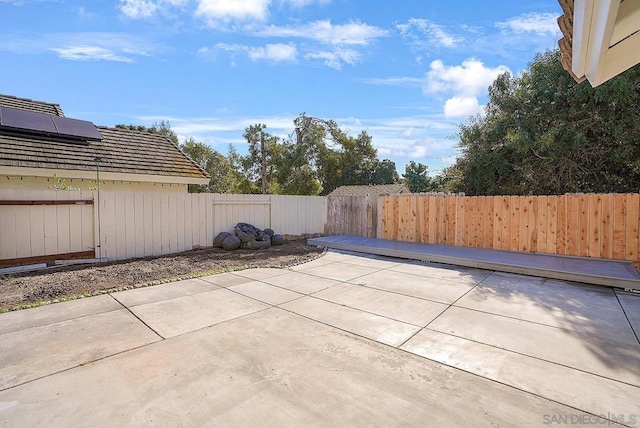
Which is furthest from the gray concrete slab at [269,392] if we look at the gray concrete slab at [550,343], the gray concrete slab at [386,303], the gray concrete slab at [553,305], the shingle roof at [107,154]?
the shingle roof at [107,154]

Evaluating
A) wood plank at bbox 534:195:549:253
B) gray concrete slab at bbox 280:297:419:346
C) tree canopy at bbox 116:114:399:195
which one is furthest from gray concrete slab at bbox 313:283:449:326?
tree canopy at bbox 116:114:399:195

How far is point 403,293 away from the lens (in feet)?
16.4

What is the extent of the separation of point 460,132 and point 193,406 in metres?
12.8

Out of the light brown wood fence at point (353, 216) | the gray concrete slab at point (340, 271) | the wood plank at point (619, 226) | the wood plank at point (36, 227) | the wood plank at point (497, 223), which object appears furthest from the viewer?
the light brown wood fence at point (353, 216)

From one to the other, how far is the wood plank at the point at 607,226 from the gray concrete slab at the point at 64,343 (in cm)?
865

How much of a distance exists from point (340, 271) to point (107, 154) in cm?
740

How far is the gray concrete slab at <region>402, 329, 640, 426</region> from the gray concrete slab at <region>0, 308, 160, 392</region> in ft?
9.37

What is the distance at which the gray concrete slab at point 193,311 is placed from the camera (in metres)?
3.65

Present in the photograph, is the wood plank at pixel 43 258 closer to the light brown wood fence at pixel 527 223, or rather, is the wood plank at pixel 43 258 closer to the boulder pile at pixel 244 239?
the boulder pile at pixel 244 239

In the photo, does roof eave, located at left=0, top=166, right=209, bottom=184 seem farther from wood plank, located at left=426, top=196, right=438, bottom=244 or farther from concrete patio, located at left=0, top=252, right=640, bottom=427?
wood plank, located at left=426, top=196, right=438, bottom=244

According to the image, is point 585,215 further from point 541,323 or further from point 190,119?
point 190,119

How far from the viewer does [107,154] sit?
9008mm

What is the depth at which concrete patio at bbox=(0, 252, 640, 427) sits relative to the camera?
2176 mm

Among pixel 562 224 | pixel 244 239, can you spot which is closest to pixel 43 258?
pixel 244 239
